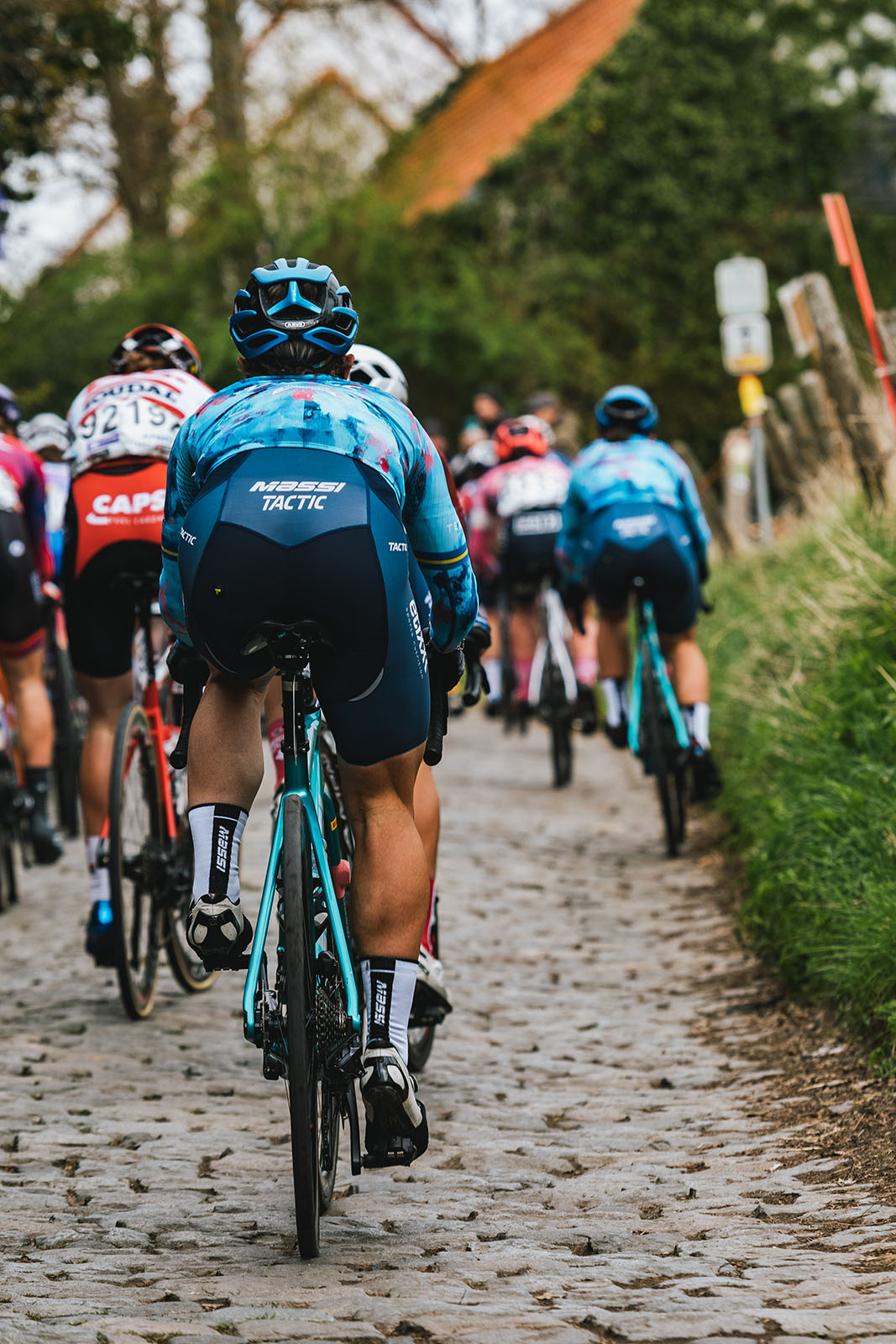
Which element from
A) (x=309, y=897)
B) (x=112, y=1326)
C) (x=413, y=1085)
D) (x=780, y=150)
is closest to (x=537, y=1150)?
(x=413, y=1085)

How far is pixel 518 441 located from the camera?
12.2 m

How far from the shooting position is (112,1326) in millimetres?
3215

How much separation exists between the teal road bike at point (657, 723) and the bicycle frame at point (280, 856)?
4.93 meters

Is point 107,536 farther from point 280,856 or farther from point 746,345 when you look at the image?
point 746,345

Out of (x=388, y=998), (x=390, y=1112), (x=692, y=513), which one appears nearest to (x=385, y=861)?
(x=388, y=998)

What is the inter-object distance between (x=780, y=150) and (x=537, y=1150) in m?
31.2

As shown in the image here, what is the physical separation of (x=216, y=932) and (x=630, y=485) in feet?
17.8

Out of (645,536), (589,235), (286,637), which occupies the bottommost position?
(286,637)

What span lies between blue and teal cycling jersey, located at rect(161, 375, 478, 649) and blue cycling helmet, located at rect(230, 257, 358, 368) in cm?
8

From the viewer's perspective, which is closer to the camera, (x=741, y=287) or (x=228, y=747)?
(x=228, y=747)

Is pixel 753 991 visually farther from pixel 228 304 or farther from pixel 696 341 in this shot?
pixel 696 341

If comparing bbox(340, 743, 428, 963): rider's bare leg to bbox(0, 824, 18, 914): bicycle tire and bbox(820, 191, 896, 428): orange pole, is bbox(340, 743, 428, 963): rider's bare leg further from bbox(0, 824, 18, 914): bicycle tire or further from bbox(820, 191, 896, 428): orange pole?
bbox(820, 191, 896, 428): orange pole

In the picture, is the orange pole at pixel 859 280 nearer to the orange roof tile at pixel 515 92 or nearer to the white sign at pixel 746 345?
the white sign at pixel 746 345

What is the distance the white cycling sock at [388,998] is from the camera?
3752mm
